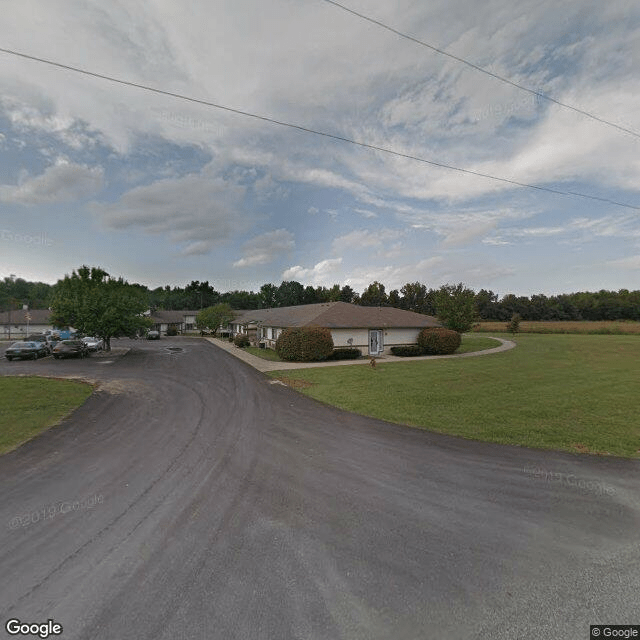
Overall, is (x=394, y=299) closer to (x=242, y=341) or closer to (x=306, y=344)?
(x=242, y=341)

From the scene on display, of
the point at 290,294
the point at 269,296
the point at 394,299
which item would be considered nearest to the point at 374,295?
the point at 394,299

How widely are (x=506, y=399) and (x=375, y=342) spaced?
1585 centimetres

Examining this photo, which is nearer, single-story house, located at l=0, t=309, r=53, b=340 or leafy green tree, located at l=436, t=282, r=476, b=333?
leafy green tree, located at l=436, t=282, r=476, b=333

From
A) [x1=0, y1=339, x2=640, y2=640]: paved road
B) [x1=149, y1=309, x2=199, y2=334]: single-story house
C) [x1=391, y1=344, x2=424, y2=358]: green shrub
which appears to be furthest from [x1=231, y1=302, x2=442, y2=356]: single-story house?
[x1=149, y1=309, x2=199, y2=334]: single-story house

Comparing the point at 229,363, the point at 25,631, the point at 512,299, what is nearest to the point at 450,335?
the point at 229,363

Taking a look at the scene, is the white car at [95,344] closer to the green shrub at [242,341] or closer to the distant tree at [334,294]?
the green shrub at [242,341]

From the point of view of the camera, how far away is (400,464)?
673 cm

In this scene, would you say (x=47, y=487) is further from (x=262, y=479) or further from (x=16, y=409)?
(x=16, y=409)

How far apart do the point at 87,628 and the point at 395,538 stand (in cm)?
346

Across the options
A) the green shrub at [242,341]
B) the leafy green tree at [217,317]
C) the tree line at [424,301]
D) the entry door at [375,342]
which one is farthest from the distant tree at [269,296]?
the entry door at [375,342]

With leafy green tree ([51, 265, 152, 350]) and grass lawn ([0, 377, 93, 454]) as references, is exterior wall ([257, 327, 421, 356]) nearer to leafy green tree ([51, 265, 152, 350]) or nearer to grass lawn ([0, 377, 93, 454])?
leafy green tree ([51, 265, 152, 350])

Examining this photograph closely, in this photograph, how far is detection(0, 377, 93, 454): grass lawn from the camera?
864 cm

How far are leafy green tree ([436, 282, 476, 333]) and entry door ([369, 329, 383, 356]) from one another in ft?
21.6

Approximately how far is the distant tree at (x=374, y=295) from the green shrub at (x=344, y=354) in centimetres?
5542
